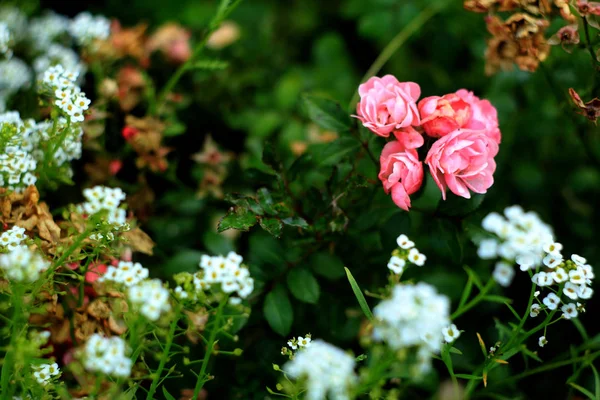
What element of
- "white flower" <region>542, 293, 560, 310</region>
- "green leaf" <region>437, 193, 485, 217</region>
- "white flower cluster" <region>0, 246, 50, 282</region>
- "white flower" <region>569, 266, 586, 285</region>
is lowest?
"green leaf" <region>437, 193, 485, 217</region>

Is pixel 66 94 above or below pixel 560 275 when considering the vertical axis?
above

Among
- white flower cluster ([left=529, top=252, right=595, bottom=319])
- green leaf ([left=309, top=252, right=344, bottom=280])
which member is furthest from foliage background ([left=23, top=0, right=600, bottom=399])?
white flower cluster ([left=529, top=252, right=595, bottom=319])

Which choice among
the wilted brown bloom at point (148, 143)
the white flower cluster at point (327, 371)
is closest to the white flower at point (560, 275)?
the white flower cluster at point (327, 371)

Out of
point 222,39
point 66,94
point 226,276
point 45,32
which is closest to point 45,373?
point 226,276

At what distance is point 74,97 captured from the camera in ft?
3.00

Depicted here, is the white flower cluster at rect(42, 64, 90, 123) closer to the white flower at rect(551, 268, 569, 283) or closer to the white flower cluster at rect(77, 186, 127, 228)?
the white flower cluster at rect(77, 186, 127, 228)

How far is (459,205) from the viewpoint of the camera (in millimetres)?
1019

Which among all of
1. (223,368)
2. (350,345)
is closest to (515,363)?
(350,345)

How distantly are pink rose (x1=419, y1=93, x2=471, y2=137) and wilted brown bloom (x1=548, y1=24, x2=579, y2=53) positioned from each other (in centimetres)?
24

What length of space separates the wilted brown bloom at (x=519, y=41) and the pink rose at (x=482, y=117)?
15cm

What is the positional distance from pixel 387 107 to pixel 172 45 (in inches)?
33.7

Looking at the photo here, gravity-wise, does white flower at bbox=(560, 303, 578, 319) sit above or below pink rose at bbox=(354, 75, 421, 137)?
below

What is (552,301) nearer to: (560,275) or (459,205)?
(560,275)

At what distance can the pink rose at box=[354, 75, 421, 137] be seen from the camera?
904 mm
